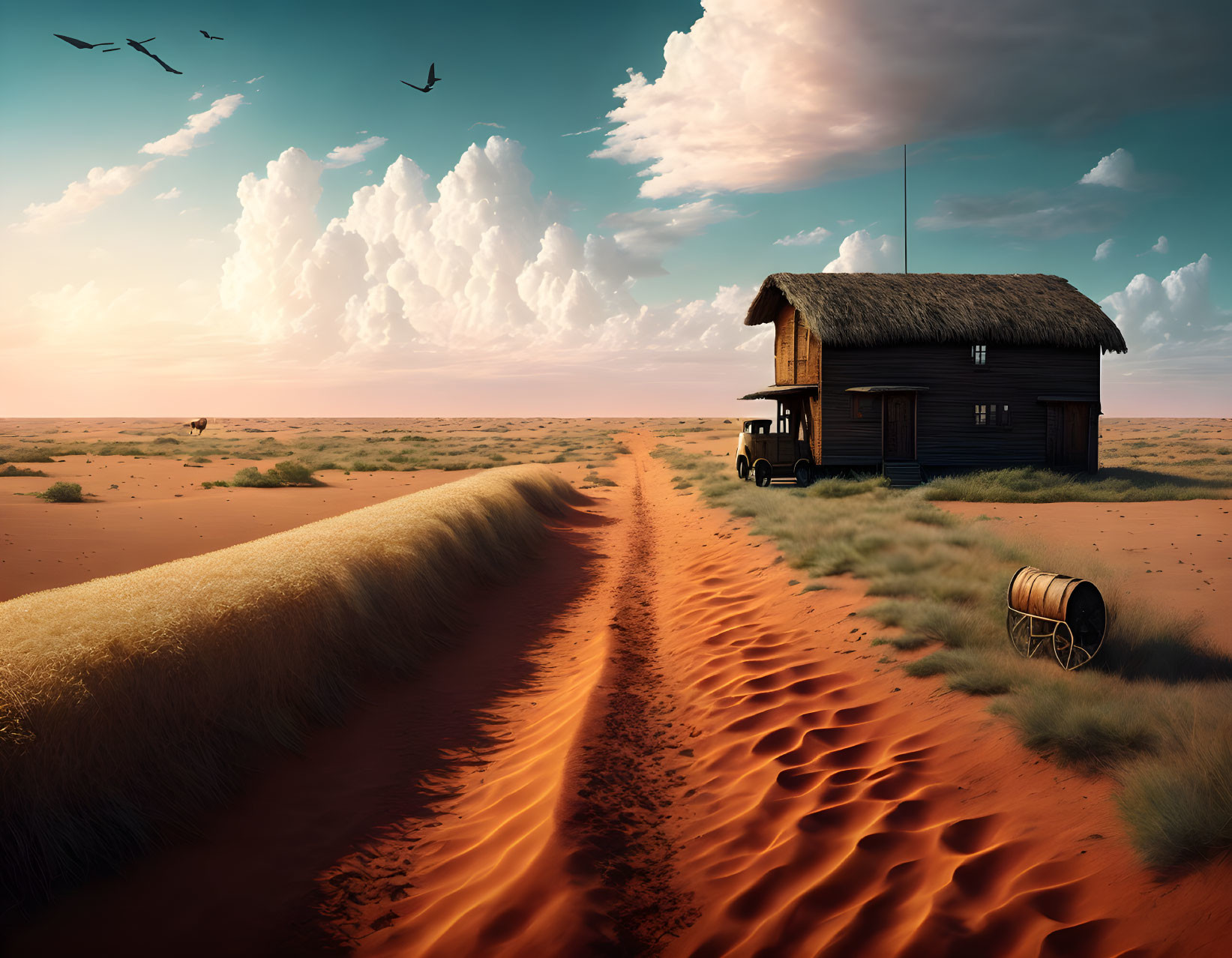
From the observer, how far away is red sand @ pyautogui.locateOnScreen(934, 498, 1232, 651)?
7.17m

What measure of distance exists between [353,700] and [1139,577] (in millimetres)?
8941

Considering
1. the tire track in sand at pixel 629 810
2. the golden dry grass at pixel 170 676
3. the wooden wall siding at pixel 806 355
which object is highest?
the wooden wall siding at pixel 806 355

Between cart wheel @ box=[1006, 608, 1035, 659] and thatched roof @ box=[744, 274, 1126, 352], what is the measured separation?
Result: 16.9 m

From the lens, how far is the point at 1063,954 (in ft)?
9.28

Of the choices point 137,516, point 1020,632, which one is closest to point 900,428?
point 1020,632

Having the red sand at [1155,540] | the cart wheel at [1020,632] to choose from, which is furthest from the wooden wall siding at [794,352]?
the cart wheel at [1020,632]

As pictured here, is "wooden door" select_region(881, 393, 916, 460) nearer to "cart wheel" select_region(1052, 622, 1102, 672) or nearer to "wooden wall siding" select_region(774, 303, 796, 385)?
"wooden wall siding" select_region(774, 303, 796, 385)

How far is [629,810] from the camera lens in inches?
171

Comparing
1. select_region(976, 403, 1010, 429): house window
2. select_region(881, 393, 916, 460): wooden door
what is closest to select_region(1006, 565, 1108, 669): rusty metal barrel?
select_region(881, 393, 916, 460): wooden door

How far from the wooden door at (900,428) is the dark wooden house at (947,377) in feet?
0.10

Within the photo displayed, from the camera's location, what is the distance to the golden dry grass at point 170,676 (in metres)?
3.37

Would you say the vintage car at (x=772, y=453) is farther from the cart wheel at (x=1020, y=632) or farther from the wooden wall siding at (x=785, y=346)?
the cart wheel at (x=1020, y=632)

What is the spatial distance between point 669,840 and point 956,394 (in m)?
22.4

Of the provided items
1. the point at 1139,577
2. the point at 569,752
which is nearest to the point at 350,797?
the point at 569,752
